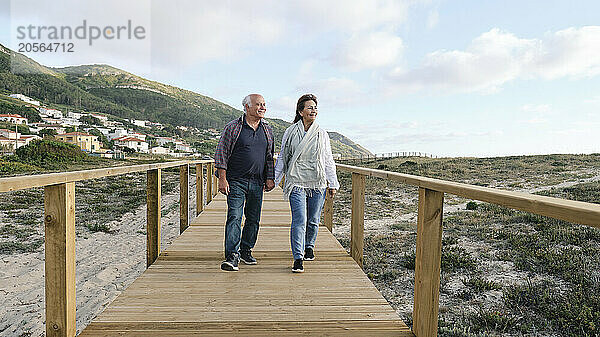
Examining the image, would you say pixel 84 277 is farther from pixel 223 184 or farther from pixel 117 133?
pixel 117 133

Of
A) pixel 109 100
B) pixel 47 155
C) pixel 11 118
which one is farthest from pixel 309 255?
pixel 109 100

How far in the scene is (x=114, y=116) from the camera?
103m

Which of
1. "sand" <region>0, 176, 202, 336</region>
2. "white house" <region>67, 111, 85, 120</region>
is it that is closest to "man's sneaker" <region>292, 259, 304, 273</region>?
"sand" <region>0, 176, 202, 336</region>

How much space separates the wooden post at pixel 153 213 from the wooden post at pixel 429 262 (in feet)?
8.39

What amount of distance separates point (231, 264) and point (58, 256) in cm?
167

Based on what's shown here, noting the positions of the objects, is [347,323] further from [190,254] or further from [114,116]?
[114,116]

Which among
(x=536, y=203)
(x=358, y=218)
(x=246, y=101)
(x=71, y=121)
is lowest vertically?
(x=358, y=218)

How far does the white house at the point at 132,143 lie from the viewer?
73.4 meters

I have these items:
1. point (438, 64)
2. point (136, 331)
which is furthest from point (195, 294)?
point (438, 64)

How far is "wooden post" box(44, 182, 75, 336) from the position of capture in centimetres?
182

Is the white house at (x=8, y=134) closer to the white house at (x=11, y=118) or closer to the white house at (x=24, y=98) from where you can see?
the white house at (x=11, y=118)

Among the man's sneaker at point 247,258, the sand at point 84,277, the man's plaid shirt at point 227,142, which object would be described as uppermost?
the man's plaid shirt at point 227,142

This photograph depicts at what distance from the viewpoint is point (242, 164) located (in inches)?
133

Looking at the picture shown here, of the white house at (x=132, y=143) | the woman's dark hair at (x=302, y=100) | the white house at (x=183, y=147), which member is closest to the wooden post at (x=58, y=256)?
the woman's dark hair at (x=302, y=100)
